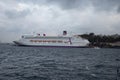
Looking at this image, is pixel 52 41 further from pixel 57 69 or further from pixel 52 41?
pixel 57 69

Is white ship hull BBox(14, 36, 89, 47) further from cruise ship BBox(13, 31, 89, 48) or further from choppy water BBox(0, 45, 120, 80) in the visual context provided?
choppy water BBox(0, 45, 120, 80)

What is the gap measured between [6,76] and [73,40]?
110847mm

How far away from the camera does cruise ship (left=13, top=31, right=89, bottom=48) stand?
126 meters

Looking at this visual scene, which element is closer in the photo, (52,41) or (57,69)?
(57,69)

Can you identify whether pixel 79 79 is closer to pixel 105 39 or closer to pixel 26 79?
pixel 26 79

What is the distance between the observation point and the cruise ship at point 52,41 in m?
126

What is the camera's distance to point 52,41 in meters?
126

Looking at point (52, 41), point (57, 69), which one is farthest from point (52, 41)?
point (57, 69)

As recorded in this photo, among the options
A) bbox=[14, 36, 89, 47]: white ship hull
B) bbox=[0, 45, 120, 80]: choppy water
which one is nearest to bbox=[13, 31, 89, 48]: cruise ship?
bbox=[14, 36, 89, 47]: white ship hull

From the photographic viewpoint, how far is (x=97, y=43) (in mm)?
167125

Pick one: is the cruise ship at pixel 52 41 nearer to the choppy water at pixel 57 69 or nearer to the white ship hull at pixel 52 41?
the white ship hull at pixel 52 41

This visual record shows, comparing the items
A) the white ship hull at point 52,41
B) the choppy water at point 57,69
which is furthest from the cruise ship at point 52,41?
the choppy water at point 57,69

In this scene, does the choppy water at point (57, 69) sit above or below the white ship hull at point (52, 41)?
below

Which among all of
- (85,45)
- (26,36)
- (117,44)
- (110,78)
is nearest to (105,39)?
(117,44)
